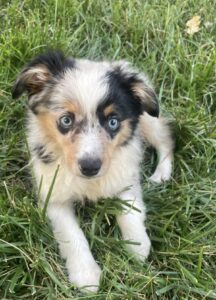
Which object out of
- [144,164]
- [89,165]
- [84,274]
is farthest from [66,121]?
[144,164]

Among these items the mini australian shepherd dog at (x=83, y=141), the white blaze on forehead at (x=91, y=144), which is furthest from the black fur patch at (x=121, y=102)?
the white blaze on forehead at (x=91, y=144)

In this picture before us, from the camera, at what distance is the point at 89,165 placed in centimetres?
323

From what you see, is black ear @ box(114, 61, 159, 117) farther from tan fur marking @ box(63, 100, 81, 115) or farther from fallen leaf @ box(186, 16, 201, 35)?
fallen leaf @ box(186, 16, 201, 35)

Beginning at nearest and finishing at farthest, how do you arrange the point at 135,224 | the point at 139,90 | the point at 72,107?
the point at 72,107 → the point at 139,90 → the point at 135,224

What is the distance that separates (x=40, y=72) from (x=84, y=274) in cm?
131

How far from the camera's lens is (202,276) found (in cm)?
358

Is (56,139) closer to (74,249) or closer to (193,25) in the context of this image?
(74,249)

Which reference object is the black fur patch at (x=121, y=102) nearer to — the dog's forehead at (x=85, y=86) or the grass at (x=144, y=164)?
the dog's forehead at (x=85, y=86)

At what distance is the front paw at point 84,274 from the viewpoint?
3445 mm

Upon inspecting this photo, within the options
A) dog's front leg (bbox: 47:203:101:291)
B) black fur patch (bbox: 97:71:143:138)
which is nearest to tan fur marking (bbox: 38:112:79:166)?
black fur patch (bbox: 97:71:143:138)

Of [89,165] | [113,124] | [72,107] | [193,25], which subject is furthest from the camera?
[193,25]

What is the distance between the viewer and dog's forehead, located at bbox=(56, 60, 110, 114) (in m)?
3.32

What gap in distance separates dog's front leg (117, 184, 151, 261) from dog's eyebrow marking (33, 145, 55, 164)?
574mm

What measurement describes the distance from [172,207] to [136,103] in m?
0.84
